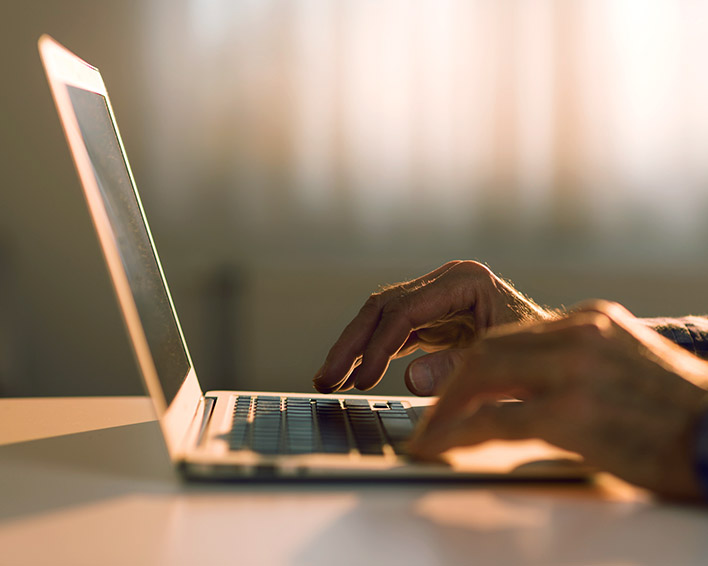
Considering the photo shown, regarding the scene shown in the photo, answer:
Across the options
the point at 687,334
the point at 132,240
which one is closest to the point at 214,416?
the point at 132,240

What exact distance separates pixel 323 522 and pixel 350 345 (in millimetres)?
408

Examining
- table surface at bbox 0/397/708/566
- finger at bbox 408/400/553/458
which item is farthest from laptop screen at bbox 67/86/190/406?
finger at bbox 408/400/553/458

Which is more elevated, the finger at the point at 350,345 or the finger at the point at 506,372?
the finger at the point at 506,372

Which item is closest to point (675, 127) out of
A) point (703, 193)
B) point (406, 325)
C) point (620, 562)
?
point (703, 193)

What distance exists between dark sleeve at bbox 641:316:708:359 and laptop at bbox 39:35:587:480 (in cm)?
31

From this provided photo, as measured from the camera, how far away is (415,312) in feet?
2.88

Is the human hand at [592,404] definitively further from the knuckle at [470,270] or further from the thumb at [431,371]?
the knuckle at [470,270]

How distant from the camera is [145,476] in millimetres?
546

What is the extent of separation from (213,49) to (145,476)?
7.56 feet

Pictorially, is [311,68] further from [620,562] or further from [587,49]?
[620,562]

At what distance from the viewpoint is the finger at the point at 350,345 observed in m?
0.84

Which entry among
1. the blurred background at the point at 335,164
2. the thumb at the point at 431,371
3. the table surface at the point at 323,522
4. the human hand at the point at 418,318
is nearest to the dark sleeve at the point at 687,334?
the human hand at the point at 418,318

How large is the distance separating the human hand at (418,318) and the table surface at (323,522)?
0.96 ft

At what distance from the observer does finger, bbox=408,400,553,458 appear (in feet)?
1.56
